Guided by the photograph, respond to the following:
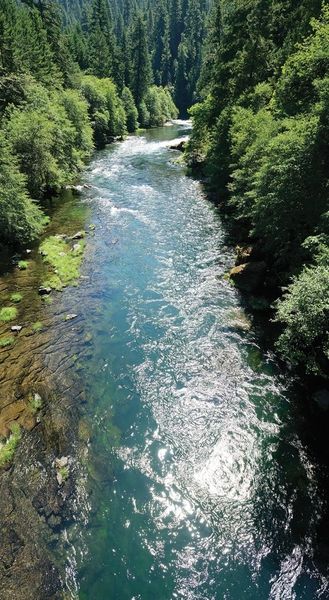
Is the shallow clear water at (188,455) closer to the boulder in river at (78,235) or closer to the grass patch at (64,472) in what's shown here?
the grass patch at (64,472)

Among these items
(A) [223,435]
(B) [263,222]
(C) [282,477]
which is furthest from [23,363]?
(B) [263,222]

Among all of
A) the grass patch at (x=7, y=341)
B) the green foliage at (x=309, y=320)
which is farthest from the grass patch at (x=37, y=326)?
the green foliage at (x=309, y=320)

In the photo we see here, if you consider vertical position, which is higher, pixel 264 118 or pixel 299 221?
pixel 264 118

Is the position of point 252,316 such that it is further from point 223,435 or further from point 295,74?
point 295,74

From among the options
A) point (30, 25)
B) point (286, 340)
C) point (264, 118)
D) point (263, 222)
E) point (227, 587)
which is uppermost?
point (30, 25)

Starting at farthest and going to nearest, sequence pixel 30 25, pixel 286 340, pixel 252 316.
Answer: pixel 30 25 → pixel 252 316 → pixel 286 340

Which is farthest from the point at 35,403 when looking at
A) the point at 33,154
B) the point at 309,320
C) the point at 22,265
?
the point at 33,154
